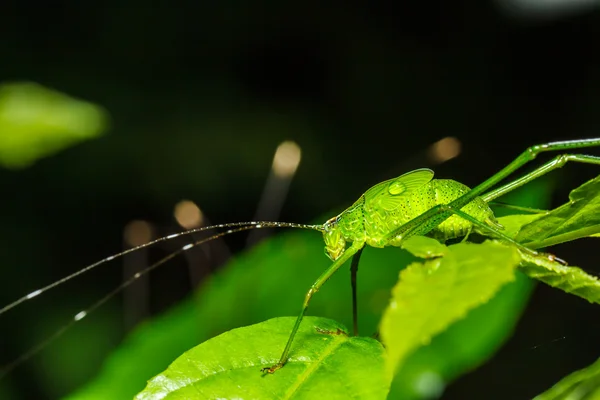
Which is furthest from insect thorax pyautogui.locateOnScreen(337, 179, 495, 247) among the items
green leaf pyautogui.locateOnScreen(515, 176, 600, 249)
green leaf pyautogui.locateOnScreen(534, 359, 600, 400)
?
green leaf pyautogui.locateOnScreen(534, 359, 600, 400)

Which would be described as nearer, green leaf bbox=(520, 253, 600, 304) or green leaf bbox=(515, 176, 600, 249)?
green leaf bbox=(520, 253, 600, 304)

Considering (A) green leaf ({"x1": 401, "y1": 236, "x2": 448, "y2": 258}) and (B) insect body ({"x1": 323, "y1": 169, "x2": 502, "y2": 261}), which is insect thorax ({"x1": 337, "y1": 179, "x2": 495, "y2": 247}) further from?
(A) green leaf ({"x1": 401, "y1": 236, "x2": 448, "y2": 258})

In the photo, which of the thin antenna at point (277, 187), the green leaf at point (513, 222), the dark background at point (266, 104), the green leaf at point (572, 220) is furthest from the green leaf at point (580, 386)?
the dark background at point (266, 104)

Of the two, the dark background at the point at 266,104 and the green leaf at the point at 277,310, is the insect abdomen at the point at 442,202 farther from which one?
the dark background at the point at 266,104

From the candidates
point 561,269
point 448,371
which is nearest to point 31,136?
point 448,371

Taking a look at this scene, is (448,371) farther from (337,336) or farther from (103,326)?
(103,326)

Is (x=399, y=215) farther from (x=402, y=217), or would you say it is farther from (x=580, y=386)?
(x=580, y=386)
